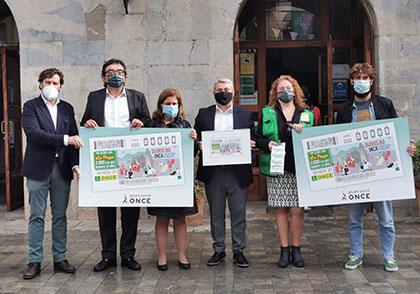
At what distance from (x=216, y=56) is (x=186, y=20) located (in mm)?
624

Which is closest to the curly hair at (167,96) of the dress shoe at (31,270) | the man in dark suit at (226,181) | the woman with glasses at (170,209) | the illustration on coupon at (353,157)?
the woman with glasses at (170,209)

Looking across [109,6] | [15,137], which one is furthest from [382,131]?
[15,137]

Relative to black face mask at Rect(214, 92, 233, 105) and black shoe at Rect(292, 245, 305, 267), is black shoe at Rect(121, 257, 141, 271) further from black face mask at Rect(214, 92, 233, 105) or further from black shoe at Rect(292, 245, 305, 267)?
black face mask at Rect(214, 92, 233, 105)

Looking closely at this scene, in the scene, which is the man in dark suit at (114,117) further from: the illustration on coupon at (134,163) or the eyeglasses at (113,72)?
the illustration on coupon at (134,163)

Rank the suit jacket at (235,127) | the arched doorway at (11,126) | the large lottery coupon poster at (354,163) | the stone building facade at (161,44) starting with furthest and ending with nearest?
the arched doorway at (11,126) < the stone building facade at (161,44) < the suit jacket at (235,127) < the large lottery coupon poster at (354,163)

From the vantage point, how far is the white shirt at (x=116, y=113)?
598 centimetres

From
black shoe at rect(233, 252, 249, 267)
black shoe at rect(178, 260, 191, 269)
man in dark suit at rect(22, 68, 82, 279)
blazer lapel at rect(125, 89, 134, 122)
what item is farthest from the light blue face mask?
man in dark suit at rect(22, 68, 82, 279)

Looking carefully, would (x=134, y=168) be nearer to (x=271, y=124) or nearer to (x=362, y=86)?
(x=271, y=124)

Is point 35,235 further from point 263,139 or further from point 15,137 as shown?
point 15,137

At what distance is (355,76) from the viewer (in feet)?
19.1

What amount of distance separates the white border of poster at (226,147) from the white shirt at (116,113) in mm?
757

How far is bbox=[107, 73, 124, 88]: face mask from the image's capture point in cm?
587

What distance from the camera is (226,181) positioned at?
6.07 meters

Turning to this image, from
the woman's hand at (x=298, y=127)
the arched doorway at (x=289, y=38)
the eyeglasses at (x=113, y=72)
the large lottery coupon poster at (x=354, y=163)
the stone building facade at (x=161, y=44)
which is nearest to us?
the large lottery coupon poster at (x=354, y=163)
